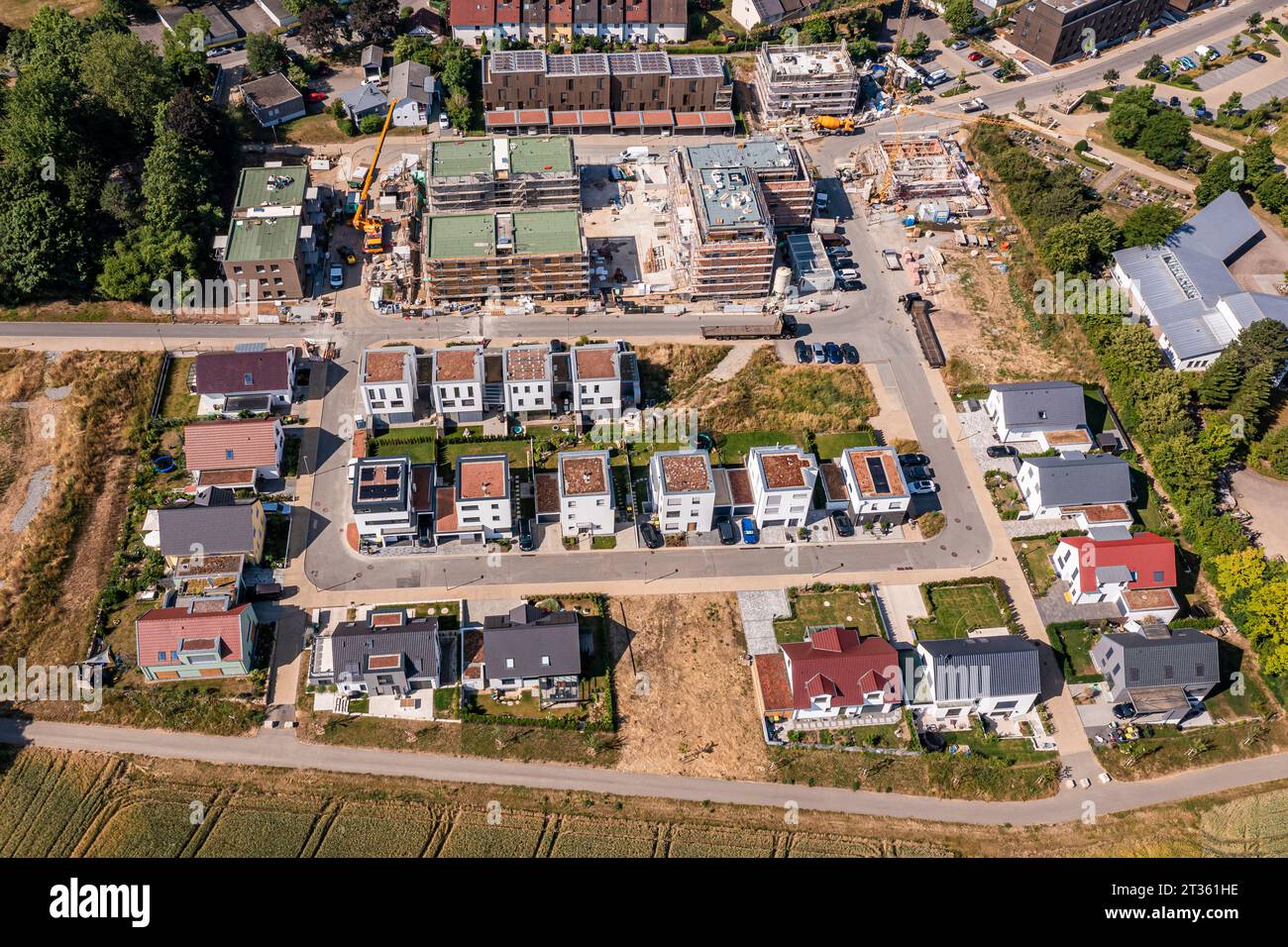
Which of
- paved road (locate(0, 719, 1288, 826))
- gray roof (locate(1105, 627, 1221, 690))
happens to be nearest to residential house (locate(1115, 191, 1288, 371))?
gray roof (locate(1105, 627, 1221, 690))

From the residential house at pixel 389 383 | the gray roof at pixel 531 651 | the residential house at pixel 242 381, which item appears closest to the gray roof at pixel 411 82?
the residential house at pixel 242 381

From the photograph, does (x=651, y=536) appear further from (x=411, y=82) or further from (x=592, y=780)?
(x=411, y=82)

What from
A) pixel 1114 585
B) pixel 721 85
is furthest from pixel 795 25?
pixel 1114 585

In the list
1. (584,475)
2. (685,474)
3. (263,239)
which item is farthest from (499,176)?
(685,474)

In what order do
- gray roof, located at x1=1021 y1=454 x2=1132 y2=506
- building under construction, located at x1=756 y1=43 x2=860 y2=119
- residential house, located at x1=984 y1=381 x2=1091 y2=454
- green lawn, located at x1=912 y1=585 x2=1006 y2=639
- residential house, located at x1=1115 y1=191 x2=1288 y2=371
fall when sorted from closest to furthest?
green lawn, located at x1=912 y1=585 x2=1006 y2=639, gray roof, located at x1=1021 y1=454 x2=1132 y2=506, residential house, located at x1=984 y1=381 x2=1091 y2=454, residential house, located at x1=1115 y1=191 x2=1288 y2=371, building under construction, located at x1=756 y1=43 x2=860 y2=119

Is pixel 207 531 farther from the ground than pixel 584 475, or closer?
closer

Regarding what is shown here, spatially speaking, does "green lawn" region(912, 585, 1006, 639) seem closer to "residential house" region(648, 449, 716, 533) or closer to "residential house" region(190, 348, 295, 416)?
"residential house" region(648, 449, 716, 533)
